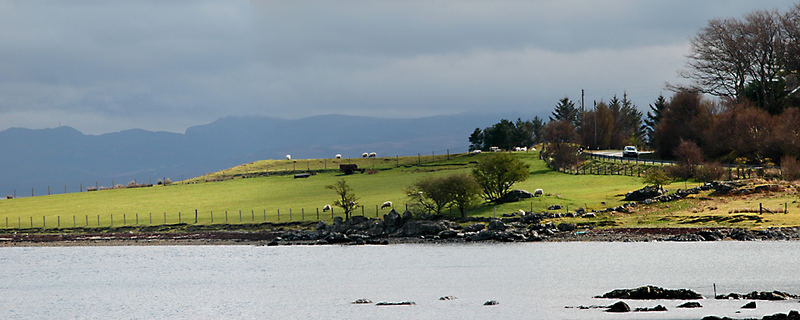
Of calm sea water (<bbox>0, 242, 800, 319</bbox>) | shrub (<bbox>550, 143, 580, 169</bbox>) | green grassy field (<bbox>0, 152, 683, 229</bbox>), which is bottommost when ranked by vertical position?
calm sea water (<bbox>0, 242, 800, 319</bbox>)

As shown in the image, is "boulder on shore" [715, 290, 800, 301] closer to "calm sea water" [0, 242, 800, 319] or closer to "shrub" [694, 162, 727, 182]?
"calm sea water" [0, 242, 800, 319]

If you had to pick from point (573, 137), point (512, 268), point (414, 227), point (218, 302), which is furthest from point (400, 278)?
point (573, 137)

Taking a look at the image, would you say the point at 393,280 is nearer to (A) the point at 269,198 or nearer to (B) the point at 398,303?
(B) the point at 398,303

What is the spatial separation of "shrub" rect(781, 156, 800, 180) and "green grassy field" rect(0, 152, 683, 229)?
618 inches

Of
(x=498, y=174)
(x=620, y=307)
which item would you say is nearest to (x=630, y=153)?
(x=498, y=174)

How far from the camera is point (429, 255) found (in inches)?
3019

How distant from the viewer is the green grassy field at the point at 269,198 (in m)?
107

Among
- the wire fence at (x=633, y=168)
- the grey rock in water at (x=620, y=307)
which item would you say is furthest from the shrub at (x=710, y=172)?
the grey rock in water at (x=620, y=307)

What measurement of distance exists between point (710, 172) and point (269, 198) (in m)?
57.2

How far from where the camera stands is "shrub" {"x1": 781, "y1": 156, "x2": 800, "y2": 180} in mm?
100500

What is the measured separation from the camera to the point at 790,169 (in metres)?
102

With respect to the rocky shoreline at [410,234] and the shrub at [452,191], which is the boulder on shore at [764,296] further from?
the shrub at [452,191]

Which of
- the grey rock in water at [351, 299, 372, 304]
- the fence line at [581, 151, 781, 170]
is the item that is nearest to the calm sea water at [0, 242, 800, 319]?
the grey rock in water at [351, 299, 372, 304]

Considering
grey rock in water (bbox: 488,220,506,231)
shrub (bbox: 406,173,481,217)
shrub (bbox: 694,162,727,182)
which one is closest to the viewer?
grey rock in water (bbox: 488,220,506,231)
